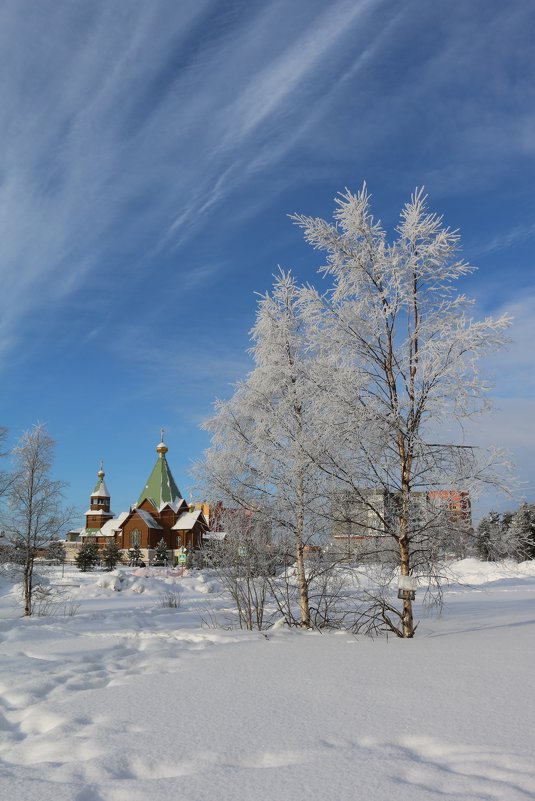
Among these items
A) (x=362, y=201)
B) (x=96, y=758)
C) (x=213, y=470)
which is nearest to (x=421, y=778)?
(x=96, y=758)

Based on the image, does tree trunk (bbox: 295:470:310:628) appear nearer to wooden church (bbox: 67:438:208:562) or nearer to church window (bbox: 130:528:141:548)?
wooden church (bbox: 67:438:208:562)

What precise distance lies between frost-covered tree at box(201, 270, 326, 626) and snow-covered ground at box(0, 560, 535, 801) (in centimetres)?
350

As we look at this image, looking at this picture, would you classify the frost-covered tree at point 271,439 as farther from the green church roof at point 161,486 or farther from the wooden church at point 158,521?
the green church roof at point 161,486

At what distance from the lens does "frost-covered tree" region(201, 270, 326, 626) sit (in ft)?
36.8

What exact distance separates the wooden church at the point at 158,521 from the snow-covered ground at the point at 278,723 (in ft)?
176

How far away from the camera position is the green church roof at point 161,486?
6397 cm

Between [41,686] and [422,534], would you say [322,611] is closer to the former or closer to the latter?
[422,534]

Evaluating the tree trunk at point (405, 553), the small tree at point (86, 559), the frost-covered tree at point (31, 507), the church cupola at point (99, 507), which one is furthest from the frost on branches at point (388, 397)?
the church cupola at point (99, 507)

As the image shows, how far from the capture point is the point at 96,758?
3.61 metres

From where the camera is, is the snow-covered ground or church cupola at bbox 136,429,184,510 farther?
church cupola at bbox 136,429,184,510

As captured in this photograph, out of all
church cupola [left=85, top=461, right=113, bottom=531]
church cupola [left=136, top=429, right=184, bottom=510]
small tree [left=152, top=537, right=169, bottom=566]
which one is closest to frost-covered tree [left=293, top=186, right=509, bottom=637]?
small tree [left=152, top=537, right=169, bottom=566]

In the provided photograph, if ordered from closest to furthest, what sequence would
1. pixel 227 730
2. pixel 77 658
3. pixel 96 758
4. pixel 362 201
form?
pixel 96 758
pixel 227 730
pixel 77 658
pixel 362 201

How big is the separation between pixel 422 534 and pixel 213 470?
4622 millimetres

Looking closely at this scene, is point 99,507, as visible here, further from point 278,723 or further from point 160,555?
point 278,723
